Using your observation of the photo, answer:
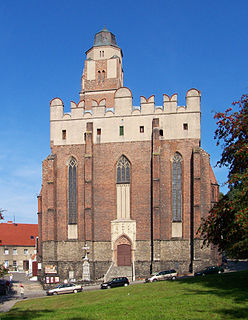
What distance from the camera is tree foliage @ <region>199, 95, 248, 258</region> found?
21500 mm

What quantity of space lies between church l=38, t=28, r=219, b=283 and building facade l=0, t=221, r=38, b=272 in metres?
25.0

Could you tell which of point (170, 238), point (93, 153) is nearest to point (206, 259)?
point (170, 238)

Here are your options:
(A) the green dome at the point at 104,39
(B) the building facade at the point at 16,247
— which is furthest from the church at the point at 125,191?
(B) the building facade at the point at 16,247

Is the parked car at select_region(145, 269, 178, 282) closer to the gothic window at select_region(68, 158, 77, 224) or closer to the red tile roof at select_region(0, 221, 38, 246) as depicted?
the gothic window at select_region(68, 158, 77, 224)

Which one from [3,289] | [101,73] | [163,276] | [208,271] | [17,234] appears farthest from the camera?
[17,234]

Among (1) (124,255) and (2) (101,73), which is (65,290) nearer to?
(1) (124,255)

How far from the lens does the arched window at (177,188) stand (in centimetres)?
4416

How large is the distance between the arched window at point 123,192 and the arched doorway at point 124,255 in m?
2.96

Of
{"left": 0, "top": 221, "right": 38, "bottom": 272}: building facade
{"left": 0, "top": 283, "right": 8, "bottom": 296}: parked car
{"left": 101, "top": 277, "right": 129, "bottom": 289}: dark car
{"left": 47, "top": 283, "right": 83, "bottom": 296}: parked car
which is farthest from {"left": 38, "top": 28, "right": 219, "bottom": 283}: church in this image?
{"left": 0, "top": 221, "right": 38, "bottom": 272}: building facade

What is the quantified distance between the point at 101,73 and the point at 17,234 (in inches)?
1308

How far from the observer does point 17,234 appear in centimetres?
7356

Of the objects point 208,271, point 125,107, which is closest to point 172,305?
point 208,271

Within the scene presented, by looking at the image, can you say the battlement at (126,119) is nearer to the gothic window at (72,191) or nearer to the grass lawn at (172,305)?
the gothic window at (72,191)

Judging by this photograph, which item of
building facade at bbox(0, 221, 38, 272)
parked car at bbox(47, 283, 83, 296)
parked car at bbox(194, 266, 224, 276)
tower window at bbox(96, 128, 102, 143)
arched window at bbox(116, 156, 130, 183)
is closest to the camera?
parked car at bbox(47, 283, 83, 296)
